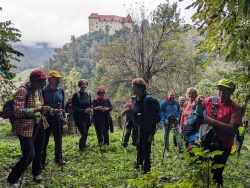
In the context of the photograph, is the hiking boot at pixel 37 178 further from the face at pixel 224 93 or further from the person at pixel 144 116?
the face at pixel 224 93

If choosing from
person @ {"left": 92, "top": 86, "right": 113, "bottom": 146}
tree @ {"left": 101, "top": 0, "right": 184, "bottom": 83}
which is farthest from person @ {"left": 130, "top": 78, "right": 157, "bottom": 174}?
tree @ {"left": 101, "top": 0, "right": 184, "bottom": 83}

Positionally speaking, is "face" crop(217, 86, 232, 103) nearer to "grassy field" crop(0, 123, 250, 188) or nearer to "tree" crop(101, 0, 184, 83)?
"grassy field" crop(0, 123, 250, 188)

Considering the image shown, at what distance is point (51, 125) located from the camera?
6.10 metres

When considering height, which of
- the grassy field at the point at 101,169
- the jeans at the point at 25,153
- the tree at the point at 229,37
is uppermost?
the tree at the point at 229,37

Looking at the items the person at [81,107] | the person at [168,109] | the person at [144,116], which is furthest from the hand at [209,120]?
the person at [168,109]

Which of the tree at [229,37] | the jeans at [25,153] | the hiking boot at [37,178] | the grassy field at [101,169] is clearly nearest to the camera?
the tree at [229,37]

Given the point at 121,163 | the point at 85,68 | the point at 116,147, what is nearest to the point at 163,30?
the point at 116,147

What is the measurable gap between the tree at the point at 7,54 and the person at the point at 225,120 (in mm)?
3277

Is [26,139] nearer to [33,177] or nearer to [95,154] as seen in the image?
[33,177]

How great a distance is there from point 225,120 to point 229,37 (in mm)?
1121

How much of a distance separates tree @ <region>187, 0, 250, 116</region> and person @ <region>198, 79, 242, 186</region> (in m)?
0.15

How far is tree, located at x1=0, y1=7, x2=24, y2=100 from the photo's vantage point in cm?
466

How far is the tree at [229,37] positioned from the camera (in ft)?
10.1

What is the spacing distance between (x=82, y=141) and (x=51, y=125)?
229cm
